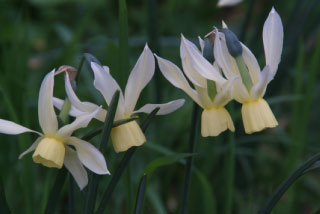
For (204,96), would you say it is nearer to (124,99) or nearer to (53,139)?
(124,99)

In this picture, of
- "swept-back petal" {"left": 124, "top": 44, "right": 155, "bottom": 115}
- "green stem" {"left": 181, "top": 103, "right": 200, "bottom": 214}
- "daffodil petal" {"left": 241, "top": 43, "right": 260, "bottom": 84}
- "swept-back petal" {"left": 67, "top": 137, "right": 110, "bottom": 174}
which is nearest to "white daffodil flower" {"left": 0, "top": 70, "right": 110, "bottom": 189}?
"swept-back petal" {"left": 67, "top": 137, "right": 110, "bottom": 174}

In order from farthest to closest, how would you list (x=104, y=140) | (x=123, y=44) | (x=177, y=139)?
(x=177, y=139) → (x=123, y=44) → (x=104, y=140)

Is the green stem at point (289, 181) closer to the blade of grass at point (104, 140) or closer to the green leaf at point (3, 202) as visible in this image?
the blade of grass at point (104, 140)

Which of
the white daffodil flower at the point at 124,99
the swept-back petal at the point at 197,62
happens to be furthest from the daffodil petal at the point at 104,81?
the swept-back petal at the point at 197,62

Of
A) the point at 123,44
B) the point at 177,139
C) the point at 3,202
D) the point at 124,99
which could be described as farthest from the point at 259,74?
the point at 177,139

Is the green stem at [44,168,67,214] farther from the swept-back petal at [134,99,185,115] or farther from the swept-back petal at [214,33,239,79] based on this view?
the swept-back petal at [214,33,239,79]

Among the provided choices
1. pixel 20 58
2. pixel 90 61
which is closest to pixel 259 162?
pixel 20 58

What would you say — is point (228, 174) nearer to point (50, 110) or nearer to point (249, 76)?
point (249, 76)
